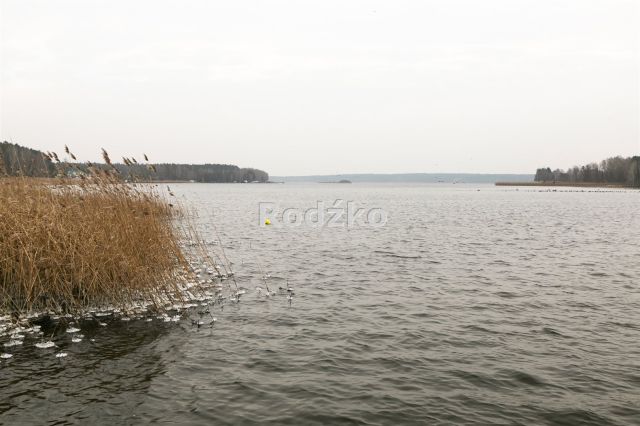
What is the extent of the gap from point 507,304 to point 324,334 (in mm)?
6752

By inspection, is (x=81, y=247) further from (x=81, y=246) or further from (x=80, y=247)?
(x=80, y=247)

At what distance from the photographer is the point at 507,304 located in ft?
48.3

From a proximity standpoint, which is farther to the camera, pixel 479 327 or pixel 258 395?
pixel 479 327

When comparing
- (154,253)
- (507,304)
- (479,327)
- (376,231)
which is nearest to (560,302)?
(507,304)

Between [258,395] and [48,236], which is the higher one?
[48,236]

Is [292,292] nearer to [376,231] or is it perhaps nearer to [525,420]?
[525,420]

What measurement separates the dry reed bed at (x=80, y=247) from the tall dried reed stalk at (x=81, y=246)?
0.07 ft

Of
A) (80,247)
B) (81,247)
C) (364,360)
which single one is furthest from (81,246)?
(364,360)

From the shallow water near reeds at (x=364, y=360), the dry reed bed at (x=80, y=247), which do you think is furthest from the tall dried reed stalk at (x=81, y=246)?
the shallow water near reeds at (x=364, y=360)

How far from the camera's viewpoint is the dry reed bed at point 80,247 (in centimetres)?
1102

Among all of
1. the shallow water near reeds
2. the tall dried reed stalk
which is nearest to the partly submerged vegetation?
the tall dried reed stalk

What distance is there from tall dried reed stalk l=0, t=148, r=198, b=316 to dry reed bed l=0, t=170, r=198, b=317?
0.02 metres

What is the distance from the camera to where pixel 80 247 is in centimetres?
1130

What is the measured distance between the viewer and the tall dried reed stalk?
11023 millimetres
